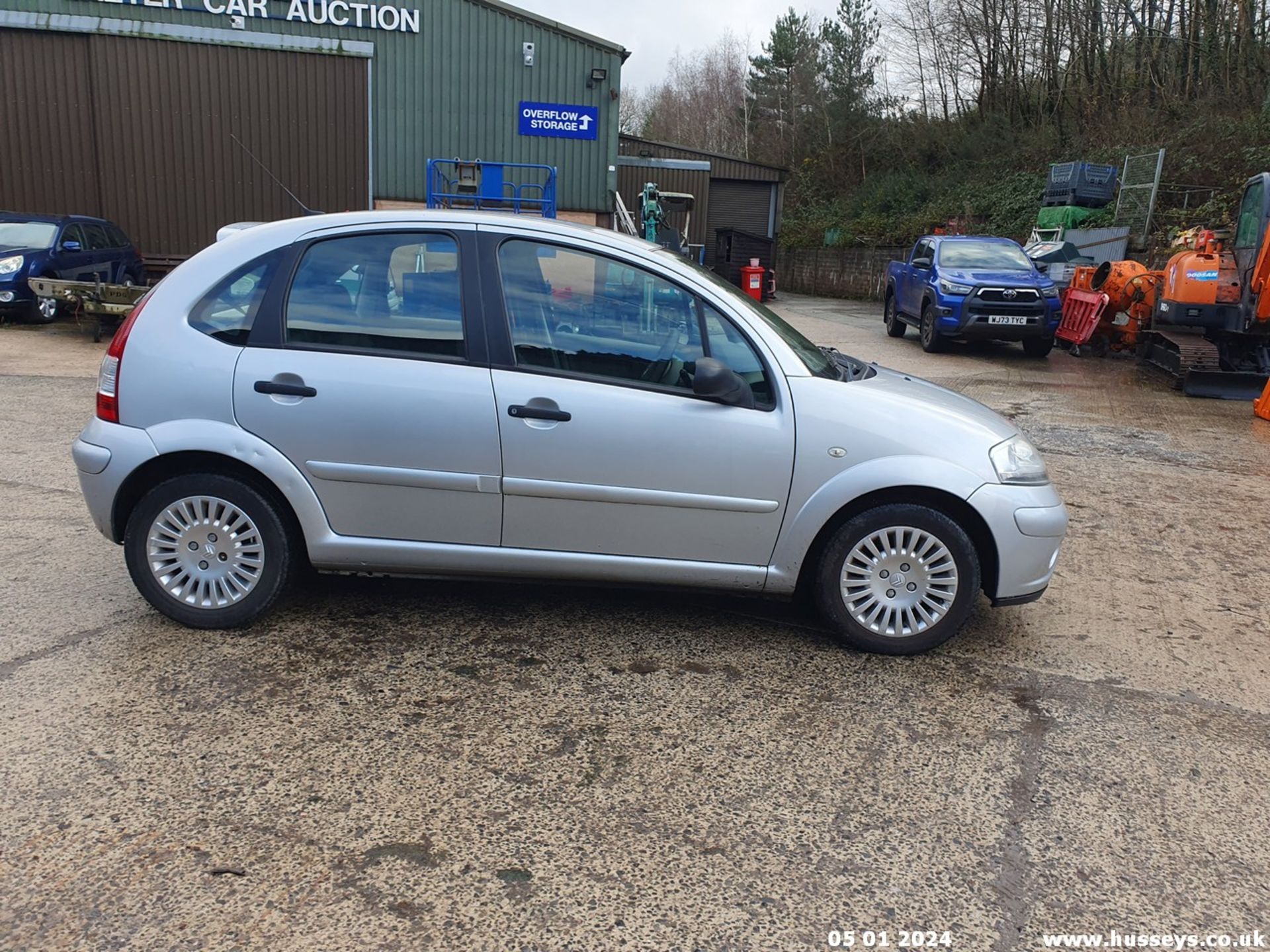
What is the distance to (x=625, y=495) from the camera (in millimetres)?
3787

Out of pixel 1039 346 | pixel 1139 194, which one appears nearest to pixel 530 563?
pixel 1039 346

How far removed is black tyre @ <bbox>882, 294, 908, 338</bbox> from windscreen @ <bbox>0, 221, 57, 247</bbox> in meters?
13.8

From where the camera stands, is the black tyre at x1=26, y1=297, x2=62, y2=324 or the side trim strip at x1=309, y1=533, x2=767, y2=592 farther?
the black tyre at x1=26, y1=297, x2=62, y2=324

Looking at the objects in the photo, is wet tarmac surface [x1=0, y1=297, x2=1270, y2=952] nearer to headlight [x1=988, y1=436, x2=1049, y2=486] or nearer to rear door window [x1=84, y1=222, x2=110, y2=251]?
headlight [x1=988, y1=436, x2=1049, y2=486]

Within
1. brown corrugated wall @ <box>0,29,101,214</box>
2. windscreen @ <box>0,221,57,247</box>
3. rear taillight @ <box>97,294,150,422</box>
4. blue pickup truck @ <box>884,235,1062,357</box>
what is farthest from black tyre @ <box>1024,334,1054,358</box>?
brown corrugated wall @ <box>0,29,101,214</box>

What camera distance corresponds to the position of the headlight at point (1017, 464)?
12.7 ft

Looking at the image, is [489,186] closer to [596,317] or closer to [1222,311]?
[1222,311]

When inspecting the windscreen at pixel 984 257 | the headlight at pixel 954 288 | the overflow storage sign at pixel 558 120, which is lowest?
the headlight at pixel 954 288

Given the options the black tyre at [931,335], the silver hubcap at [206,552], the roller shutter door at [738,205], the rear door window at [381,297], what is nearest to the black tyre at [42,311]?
the silver hubcap at [206,552]

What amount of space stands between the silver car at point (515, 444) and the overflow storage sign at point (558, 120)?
639 inches

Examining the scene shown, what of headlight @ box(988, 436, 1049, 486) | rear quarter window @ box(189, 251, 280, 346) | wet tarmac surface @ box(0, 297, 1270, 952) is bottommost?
wet tarmac surface @ box(0, 297, 1270, 952)

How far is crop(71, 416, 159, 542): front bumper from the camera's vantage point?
150 inches

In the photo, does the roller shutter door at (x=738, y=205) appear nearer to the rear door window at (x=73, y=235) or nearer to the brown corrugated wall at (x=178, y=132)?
the brown corrugated wall at (x=178, y=132)

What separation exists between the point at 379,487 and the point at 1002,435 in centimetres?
258
